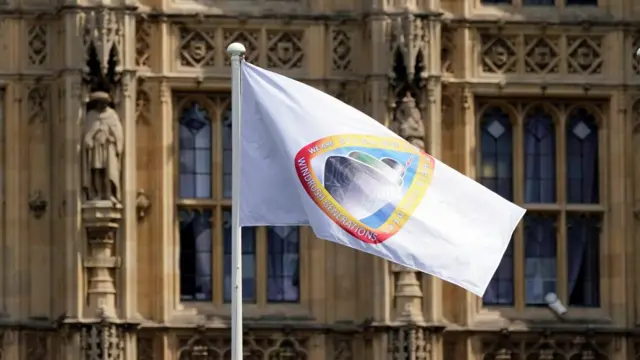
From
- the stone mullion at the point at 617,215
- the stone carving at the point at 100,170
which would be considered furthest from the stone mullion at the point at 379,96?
the stone carving at the point at 100,170

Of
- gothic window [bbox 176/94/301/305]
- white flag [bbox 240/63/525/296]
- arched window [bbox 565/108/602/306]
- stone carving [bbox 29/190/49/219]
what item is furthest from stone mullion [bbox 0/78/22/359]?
white flag [bbox 240/63/525/296]

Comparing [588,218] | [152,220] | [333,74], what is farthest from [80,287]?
[588,218]

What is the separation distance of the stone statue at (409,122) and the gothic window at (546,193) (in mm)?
1375

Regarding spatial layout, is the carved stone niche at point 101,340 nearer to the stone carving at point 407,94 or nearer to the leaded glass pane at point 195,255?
the leaded glass pane at point 195,255

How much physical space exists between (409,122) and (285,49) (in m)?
2.15

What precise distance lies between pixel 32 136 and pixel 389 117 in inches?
199

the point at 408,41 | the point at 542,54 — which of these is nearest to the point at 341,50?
the point at 408,41

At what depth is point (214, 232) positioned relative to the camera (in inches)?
1484

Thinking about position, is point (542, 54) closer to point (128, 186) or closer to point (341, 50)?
point (341, 50)

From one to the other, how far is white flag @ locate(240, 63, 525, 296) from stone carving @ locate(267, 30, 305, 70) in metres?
8.89

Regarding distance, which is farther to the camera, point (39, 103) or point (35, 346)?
point (39, 103)

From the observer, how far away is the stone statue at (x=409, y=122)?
3719cm

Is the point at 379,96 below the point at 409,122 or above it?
above

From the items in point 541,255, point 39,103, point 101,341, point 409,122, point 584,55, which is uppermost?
point 584,55
